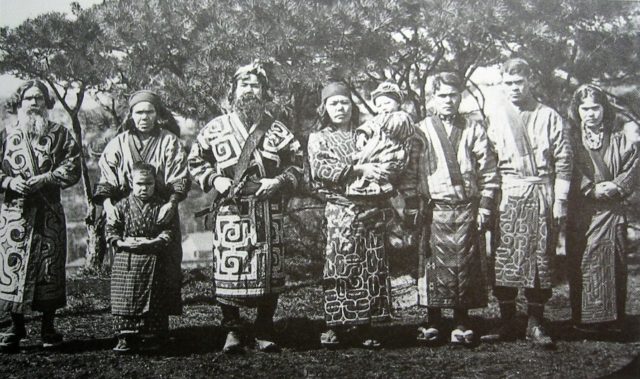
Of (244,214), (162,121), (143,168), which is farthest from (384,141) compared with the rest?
(143,168)

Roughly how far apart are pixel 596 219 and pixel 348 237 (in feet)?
5.65

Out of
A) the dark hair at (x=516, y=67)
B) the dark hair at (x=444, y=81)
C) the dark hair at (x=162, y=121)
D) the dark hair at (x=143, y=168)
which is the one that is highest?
the dark hair at (x=516, y=67)

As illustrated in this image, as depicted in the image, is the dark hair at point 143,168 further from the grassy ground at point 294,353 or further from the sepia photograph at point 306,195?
the grassy ground at point 294,353

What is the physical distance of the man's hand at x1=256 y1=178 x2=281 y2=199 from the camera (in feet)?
13.0

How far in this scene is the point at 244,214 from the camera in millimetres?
3969

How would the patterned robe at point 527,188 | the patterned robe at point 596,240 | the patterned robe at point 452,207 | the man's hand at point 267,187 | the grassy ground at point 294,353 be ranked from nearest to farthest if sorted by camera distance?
1. the grassy ground at point 294,353
2. the man's hand at point 267,187
3. the patterned robe at point 452,207
4. the patterned robe at point 527,188
5. the patterned robe at point 596,240

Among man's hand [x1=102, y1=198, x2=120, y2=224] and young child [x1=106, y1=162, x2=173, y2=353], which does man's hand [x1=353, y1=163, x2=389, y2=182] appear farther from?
man's hand [x1=102, y1=198, x2=120, y2=224]

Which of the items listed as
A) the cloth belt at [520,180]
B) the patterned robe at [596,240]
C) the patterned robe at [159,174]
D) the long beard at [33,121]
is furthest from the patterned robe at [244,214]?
the patterned robe at [596,240]

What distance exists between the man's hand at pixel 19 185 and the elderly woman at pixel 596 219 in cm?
348

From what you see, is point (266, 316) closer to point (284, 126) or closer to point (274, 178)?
point (274, 178)

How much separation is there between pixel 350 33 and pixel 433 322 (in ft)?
6.39

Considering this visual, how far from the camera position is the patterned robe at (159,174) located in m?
3.94

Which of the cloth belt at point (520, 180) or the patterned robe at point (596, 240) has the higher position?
the cloth belt at point (520, 180)

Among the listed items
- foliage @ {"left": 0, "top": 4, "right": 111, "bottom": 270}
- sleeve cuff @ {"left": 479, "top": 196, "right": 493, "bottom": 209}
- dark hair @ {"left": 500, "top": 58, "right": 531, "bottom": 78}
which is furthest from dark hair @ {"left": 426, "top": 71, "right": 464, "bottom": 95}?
foliage @ {"left": 0, "top": 4, "right": 111, "bottom": 270}
